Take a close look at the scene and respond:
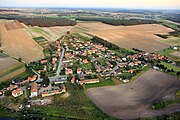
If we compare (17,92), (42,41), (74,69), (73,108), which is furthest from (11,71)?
(42,41)

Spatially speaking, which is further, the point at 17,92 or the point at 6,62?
the point at 6,62

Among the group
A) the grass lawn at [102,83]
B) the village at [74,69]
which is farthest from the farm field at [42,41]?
the grass lawn at [102,83]

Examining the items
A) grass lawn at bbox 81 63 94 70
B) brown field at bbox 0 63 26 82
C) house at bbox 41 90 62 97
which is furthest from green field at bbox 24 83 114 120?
grass lawn at bbox 81 63 94 70

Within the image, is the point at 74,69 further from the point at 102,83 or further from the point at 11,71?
the point at 11,71

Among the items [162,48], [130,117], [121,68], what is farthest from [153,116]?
[162,48]

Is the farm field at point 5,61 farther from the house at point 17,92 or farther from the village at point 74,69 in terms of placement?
the house at point 17,92

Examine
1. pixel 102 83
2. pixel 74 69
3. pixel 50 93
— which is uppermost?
pixel 74 69

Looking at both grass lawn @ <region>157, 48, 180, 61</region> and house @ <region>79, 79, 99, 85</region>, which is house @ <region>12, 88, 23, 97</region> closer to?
house @ <region>79, 79, 99, 85</region>
